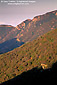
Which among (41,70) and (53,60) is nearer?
(41,70)

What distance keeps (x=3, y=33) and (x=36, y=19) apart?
73727 mm

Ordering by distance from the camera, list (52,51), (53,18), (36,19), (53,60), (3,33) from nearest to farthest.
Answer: (53,60)
(52,51)
(53,18)
(36,19)
(3,33)

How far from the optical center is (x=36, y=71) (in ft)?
54.7

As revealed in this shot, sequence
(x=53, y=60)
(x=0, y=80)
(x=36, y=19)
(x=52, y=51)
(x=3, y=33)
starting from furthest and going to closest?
(x=3, y=33)
(x=36, y=19)
(x=52, y=51)
(x=0, y=80)
(x=53, y=60)

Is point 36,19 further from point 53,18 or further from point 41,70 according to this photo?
point 41,70

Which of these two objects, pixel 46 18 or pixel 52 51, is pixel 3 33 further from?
pixel 52 51

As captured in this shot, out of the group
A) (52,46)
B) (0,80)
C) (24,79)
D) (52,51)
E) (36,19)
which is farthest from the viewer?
(36,19)

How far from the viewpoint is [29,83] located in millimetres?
14469

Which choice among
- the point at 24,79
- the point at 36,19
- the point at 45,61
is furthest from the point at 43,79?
the point at 36,19

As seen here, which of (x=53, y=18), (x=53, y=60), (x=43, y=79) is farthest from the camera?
(x=53, y=18)

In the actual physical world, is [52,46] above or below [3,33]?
above

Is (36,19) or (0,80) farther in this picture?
(36,19)

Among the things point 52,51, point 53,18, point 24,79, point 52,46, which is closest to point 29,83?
point 24,79

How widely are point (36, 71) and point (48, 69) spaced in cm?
221
